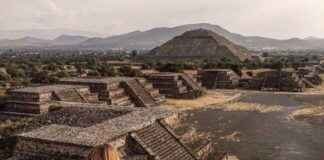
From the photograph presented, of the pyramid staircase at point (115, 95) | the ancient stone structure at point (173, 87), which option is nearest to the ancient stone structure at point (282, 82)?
the ancient stone structure at point (173, 87)

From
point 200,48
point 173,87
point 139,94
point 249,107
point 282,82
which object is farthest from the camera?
point 200,48

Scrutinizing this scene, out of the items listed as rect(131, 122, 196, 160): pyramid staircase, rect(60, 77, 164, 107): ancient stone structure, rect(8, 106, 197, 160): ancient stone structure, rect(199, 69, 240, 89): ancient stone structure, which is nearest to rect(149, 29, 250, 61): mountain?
rect(199, 69, 240, 89): ancient stone structure

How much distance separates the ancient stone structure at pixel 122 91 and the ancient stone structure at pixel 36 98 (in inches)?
116

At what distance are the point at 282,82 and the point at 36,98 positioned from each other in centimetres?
3205

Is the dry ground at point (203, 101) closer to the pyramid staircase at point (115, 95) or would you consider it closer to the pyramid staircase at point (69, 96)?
the pyramid staircase at point (115, 95)

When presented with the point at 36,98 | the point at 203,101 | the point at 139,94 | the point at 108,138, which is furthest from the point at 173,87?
the point at 108,138

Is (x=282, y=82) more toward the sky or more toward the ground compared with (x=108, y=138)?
more toward the ground

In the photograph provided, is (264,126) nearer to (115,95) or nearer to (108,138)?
(115,95)

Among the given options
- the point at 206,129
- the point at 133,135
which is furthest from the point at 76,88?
the point at 133,135

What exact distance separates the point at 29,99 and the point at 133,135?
43.0 feet

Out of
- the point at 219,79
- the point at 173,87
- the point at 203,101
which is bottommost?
the point at 203,101

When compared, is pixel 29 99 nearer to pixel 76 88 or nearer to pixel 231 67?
pixel 76 88

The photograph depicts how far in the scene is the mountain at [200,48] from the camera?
101m

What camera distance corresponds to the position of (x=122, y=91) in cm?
3031
